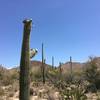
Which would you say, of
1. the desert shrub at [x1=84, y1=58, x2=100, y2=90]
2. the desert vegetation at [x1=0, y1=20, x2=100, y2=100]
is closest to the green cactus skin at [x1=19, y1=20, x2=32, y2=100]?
the desert vegetation at [x1=0, y1=20, x2=100, y2=100]

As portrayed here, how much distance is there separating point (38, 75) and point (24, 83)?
3583 cm

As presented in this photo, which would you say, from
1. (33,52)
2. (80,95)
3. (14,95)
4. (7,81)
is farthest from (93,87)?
(33,52)

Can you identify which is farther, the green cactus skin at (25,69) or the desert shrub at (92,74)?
the desert shrub at (92,74)

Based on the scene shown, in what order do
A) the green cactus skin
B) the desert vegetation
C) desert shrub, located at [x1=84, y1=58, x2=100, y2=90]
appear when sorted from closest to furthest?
1. the green cactus skin
2. the desert vegetation
3. desert shrub, located at [x1=84, y1=58, x2=100, y2=90]

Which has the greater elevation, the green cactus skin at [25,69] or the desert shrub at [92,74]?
the desert shrub at [92,74]

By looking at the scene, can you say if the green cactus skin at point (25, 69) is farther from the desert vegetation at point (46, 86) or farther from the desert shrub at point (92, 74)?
the desert shrub at point (92, 74)

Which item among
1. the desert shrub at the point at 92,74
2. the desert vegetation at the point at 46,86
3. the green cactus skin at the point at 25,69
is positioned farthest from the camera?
the desert shrub at the point at 92,74

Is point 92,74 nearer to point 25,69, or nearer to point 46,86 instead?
point 46,86

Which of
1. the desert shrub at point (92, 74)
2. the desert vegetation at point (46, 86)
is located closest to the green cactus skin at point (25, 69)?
the desert vegetation at point (46, 86)

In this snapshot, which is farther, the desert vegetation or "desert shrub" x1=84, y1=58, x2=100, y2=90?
"desert shrub" x1=84, y1=58, x2=100, y2=90

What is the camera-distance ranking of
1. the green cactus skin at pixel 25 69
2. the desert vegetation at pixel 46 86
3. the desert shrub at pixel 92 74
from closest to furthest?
the green cactus skin at pixel 25 69
the desert vegetation at pixel 46 86
the desert shrub at pixel 92 74

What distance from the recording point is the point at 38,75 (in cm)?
4716

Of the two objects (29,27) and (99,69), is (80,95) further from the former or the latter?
(99,69)

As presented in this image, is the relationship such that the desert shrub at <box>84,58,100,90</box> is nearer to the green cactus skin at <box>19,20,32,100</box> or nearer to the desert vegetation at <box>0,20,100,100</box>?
the desert vegetation at <box>0,20,100,100</box>
